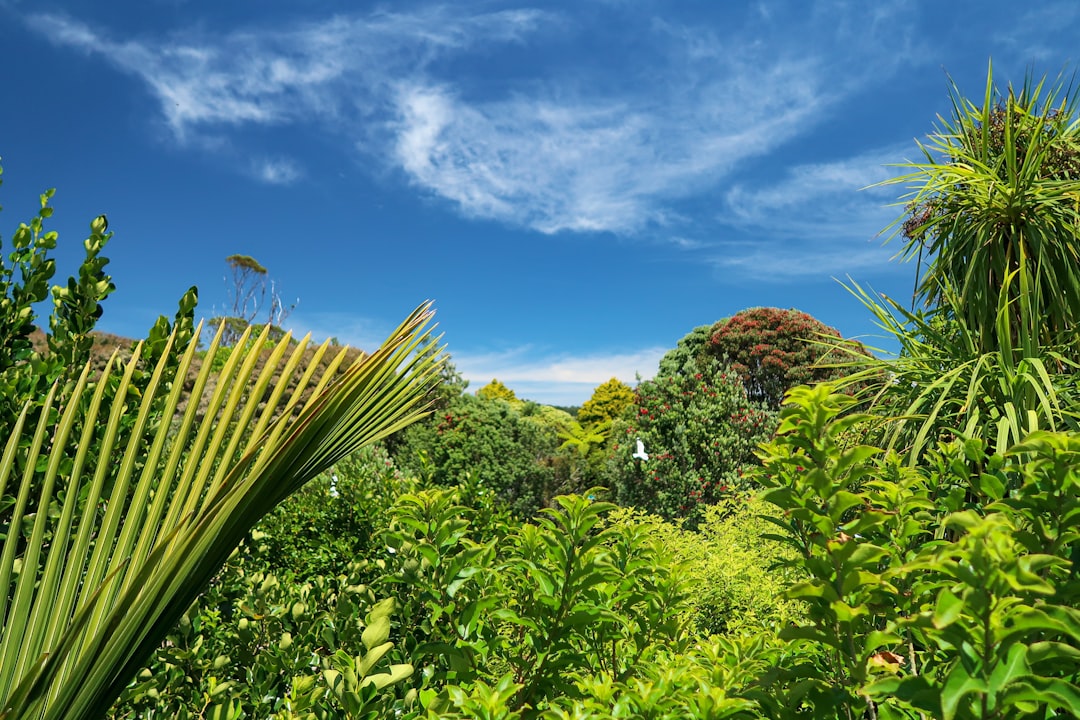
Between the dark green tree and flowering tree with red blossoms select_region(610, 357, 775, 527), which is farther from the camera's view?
the dark green tree

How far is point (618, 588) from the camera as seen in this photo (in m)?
1.81

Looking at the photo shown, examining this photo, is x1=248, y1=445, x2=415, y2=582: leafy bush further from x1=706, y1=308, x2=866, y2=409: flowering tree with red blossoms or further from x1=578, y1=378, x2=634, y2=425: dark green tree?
x1=578, y1=378, x2=634, y2=425: dark green tree

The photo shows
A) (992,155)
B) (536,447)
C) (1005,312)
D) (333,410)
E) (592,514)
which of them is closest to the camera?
(333,410)

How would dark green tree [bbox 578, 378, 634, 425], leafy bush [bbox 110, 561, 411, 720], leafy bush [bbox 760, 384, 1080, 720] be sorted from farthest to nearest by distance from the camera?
1. dark green tree [bbox 578, 378, 634, 425]
2. leafy bush [bbox 110, 561, 411, 720]
3. leafy bush [bbox 760, 384, 1080, 720]

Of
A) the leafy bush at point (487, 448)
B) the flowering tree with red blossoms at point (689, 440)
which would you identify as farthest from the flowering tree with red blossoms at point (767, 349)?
the leafy bush at point (487, 448)

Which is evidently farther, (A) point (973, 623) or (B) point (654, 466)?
(B) point (654, 466)

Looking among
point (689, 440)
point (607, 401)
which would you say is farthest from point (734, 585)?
point (607, 401)

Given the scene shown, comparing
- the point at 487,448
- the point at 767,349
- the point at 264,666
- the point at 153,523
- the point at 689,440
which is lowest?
the point at 264,666

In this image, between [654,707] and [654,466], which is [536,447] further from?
[654,707]

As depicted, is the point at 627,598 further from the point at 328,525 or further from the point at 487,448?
the point at 487,448

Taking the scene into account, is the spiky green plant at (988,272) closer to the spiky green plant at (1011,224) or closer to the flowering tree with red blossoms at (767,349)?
the spiky green plant at (1011,224)

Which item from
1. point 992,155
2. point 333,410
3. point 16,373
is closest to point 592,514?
point 333,410

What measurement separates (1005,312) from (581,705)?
3.71 m

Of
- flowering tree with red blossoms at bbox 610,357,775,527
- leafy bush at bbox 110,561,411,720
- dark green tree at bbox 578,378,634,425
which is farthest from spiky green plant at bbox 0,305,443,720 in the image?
dark green tree at bbox 578,378,634,425
